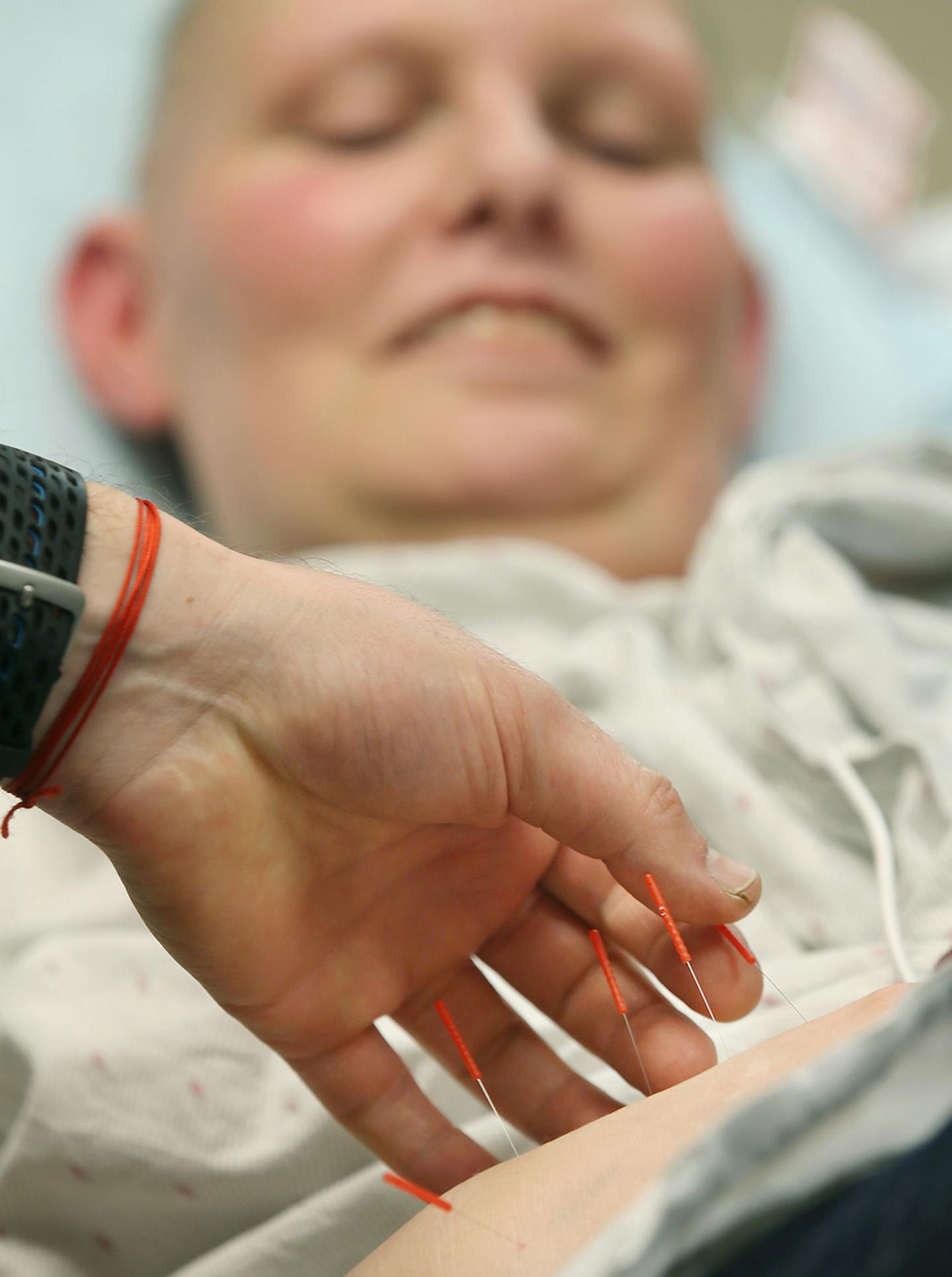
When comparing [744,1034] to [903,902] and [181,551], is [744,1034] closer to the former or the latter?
[903,902]

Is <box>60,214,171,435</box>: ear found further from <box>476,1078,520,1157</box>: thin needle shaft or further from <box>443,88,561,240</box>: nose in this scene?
<box>476,1078,520,1157</box>: thin needle shaft

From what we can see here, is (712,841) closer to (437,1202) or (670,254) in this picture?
(437,1202)

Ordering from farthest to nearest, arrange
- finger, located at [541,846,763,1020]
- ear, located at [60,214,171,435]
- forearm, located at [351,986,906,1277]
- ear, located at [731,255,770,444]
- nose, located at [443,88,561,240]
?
1. ear, located at [731,255,770,444]
2. ear, located at [60,214,171,435]
3. nose, located at [443,88,561,240]
4. finger, located at [541,846,763,1020]
5. forearm, located at [351,986,906,1277]

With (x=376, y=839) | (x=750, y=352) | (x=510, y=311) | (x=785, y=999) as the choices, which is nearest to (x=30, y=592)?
(x=376, y=839)

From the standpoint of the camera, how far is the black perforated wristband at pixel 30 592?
48 centimetres

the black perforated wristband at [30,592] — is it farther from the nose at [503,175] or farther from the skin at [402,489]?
the nose at [503,175]

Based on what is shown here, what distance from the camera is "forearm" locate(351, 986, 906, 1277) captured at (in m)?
0.48

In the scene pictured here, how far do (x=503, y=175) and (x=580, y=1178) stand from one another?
3.11 feet

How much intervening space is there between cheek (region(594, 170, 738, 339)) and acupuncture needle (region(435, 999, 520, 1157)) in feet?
2.73

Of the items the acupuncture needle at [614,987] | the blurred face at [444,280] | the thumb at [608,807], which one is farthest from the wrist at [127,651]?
the blurred face at [444,280]

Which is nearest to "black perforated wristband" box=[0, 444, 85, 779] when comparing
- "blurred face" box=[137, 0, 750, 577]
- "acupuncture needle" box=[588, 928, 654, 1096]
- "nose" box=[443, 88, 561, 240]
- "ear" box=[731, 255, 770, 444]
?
"acupuncture needle" box=[588, 928, 654, 1096]

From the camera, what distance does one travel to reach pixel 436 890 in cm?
63

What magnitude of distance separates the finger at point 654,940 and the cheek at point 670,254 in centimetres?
78

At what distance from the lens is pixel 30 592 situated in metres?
0.48
